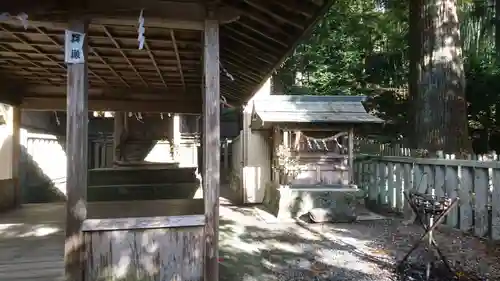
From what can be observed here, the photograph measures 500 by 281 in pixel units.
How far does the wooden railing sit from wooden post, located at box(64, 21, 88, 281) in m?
6.03

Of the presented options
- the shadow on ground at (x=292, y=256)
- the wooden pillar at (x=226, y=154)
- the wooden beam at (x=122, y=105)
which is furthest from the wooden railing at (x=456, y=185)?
the wooden pillar at (x=226, y=154)

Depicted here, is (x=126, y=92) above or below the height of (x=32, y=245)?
above

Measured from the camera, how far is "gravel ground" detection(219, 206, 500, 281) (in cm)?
518

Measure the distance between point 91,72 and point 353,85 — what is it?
38.1ft

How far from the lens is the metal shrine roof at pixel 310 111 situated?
9.52m

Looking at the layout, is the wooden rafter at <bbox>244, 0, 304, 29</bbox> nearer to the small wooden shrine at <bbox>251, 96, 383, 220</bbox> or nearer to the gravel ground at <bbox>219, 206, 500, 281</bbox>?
the gravel ground at <bbox>219, 206, 500, 281</bbox>

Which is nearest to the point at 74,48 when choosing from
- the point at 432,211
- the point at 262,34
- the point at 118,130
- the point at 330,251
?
the point at 262,34

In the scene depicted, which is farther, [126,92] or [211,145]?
[126,92]

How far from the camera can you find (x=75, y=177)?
13.0 ft

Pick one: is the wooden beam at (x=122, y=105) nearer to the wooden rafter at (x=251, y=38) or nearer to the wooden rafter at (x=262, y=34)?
the wooden rafter at (x=251, y=38)

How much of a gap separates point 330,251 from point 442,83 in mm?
4688

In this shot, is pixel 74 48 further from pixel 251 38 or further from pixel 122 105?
pixel 122 105

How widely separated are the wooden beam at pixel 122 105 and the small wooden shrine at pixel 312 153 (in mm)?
1705

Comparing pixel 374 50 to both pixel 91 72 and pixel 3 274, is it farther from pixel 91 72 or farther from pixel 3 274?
pixel 3 274
